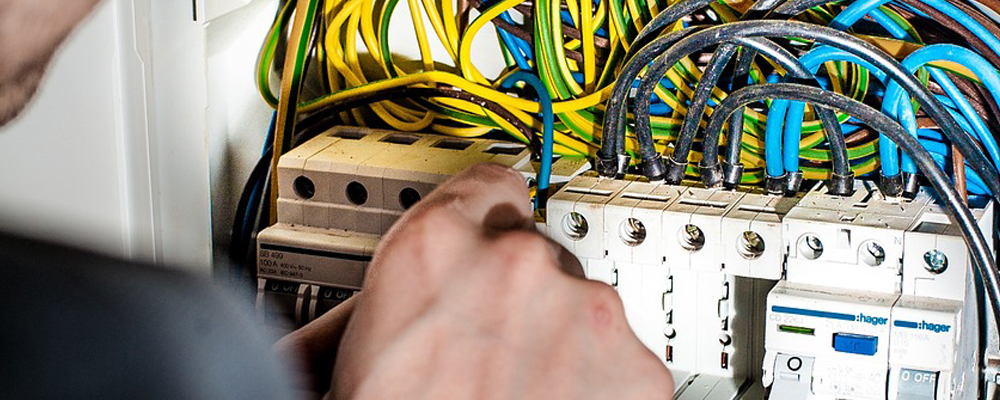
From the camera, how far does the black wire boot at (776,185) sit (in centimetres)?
148

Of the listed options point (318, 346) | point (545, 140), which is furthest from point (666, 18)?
point (318, 346)

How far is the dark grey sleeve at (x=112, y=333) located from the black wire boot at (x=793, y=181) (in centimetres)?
127

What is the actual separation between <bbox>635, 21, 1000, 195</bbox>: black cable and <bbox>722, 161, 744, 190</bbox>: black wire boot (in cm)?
16

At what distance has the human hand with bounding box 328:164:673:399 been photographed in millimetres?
314

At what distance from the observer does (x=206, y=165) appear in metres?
1.64

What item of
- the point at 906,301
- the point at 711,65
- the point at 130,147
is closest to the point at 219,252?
the point at 130,147

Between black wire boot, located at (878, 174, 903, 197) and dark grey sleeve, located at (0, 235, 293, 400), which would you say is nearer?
dark grey sleeve, located at (0, 235, 293, 400)

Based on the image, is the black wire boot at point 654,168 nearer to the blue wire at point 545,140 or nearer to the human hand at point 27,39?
the blue wire at point 545,140

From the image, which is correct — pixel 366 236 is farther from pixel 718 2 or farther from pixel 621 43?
pixel 718 2

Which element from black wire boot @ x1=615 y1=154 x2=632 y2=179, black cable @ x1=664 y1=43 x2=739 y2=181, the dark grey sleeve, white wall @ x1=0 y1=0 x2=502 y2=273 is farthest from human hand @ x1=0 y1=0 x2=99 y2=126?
black wire boot @ x1=615 y1=154 x2=632 y2=179

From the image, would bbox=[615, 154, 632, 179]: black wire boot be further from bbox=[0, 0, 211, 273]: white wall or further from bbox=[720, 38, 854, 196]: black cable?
bbox=[0, 0, 211, 273]: white wall

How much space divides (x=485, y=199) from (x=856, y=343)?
1058 millimetres

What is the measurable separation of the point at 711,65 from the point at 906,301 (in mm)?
331

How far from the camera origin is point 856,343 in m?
1.36
